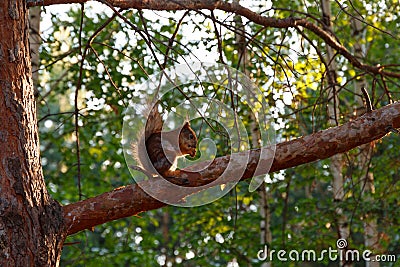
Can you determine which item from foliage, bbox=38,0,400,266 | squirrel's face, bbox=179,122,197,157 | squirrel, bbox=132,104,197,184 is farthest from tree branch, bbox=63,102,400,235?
foliage, bbox=38,0,400,266

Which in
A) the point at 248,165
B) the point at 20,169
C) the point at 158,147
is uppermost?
the point at 158,147

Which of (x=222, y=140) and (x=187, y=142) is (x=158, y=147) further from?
(x=222, y=140)

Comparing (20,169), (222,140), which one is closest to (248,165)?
(20,169)

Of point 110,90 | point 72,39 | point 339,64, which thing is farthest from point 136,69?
Result: point 339,64

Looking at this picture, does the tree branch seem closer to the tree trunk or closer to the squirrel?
the tree trunk

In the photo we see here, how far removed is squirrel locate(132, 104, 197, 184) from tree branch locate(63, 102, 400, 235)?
1.26ft

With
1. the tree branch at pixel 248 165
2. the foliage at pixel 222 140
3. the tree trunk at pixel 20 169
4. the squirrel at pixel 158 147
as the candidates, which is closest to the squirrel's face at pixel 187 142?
the squirrel at pixel 158 147

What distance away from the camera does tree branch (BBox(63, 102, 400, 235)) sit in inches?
108

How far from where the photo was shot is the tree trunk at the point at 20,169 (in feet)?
7.95

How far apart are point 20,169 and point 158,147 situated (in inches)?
36.4

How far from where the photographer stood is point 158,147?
328 centimetres

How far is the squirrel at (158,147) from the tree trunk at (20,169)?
73cm

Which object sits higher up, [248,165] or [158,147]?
[158,147]

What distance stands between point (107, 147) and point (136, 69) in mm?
1324
